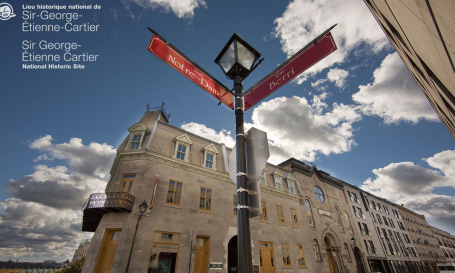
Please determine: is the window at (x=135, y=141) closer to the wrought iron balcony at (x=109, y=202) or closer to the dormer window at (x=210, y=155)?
the wrought iron balcony at (x=109, y=202)

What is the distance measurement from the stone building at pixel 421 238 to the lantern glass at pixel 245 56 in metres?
63.6

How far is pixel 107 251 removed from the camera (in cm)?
1272

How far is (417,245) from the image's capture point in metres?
48.0

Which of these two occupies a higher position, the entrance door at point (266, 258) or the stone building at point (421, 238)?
the stone building at point (421, 238)

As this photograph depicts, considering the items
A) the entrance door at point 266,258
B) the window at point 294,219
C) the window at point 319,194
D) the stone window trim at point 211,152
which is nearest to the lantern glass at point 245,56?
the stone window trim at point 211,152

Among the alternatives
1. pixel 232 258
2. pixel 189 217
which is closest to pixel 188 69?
pixel 189 217

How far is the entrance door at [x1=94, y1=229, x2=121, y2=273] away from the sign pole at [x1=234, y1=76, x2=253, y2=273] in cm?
1388

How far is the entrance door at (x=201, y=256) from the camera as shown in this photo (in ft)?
46.9

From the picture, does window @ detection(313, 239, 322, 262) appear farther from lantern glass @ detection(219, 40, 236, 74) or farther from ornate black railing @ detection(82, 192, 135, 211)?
lantern glass @ detection(219, 40, 236, 74)

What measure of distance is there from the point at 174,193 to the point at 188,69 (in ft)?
43.0

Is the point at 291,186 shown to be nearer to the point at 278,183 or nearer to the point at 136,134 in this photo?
the point at 278,183

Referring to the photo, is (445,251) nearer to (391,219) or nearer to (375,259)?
(391,219)

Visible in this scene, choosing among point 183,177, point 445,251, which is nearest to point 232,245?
point 183,177

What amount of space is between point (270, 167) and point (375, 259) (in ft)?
84.5
